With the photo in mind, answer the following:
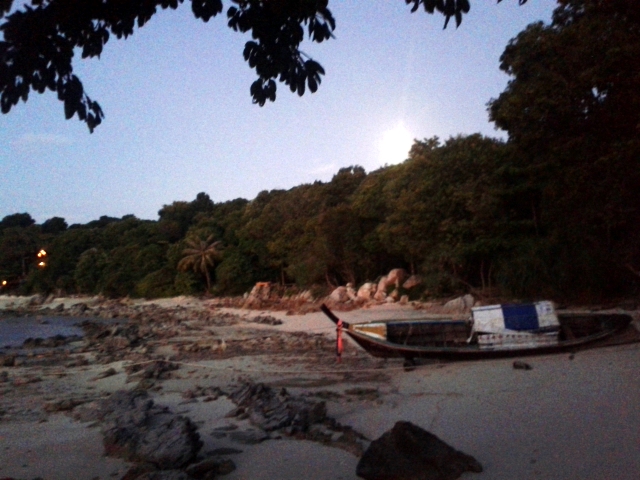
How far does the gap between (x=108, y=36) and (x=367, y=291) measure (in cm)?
2485

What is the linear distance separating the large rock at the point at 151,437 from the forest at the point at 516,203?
8968mm

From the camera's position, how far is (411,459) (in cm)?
600

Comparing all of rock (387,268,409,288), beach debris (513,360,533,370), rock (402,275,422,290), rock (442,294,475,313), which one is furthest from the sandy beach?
rock (387,268,409,288)

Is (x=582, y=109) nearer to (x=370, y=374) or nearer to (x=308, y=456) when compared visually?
(x=370, y=374)

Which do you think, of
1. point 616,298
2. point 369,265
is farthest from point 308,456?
point 369,265

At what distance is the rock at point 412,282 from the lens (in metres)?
27.5

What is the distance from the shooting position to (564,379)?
33.0 ft

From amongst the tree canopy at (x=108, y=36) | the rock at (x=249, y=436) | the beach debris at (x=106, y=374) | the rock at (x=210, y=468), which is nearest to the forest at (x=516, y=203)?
the tree canopy at (x=108, y=36)

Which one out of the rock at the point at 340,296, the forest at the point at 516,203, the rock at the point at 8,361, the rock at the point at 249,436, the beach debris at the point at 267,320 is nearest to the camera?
the rock at the point at 249,436

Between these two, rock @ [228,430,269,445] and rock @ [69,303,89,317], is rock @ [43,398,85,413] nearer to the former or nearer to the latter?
rock @ [228,430,269,445]

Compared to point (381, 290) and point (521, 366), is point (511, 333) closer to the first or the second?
point (521, 366)

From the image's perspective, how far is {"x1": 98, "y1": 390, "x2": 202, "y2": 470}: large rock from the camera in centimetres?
666

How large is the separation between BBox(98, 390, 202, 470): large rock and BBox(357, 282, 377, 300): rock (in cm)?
1988

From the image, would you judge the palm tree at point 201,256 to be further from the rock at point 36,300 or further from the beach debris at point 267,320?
the beach debris at point 267,320
